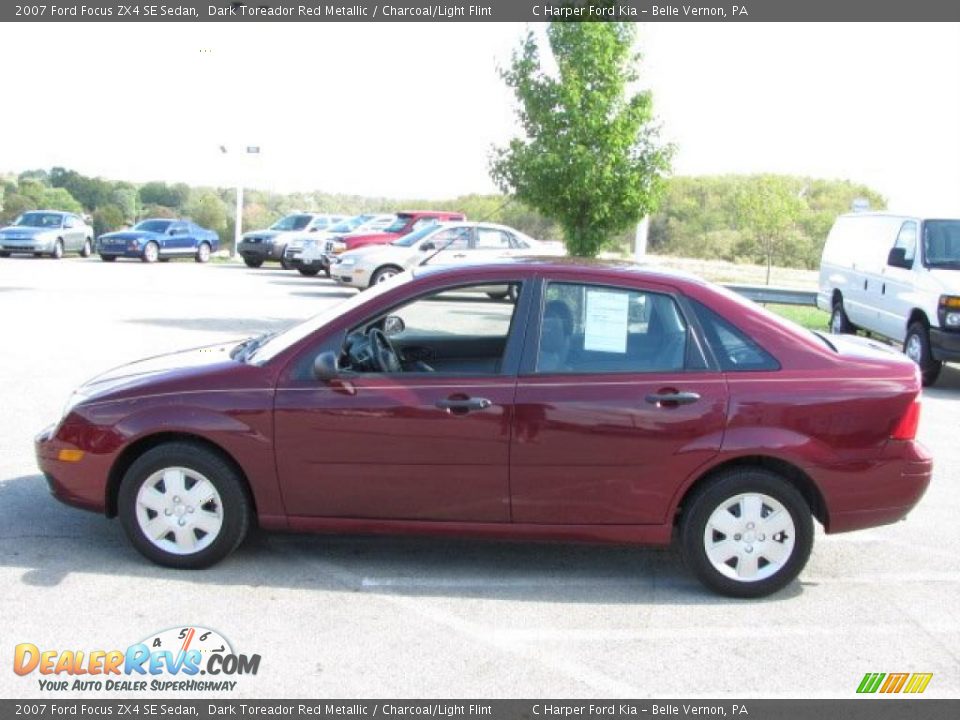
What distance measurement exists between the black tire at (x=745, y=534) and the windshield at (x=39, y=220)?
96.0ft

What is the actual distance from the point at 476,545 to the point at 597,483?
110 centimetres

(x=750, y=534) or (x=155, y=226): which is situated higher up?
(x=155, y=226)

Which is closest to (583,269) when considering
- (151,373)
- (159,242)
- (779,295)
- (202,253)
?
(151,373)

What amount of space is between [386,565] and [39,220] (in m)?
28.6

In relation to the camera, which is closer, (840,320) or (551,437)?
(551,437)

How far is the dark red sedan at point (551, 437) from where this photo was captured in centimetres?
523

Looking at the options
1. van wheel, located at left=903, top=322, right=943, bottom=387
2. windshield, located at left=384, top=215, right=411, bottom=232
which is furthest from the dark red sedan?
windshield, located at left=384, top=215, right=411, bottom=232

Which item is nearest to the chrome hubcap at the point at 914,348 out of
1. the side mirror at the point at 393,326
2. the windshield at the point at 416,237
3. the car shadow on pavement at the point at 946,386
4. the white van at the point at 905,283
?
the white van at the point at 905,283

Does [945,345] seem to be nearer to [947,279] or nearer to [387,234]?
[947,279]

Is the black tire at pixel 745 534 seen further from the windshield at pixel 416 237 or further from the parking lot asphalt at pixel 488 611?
the windshield at pixel 416 237

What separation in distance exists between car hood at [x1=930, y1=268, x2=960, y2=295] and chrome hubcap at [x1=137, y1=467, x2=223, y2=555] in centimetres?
954

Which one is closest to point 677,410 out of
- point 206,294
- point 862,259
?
point 862,259

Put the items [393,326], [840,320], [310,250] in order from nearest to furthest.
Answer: [393,326], [840,320], [310,250]

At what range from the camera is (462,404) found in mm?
5234
